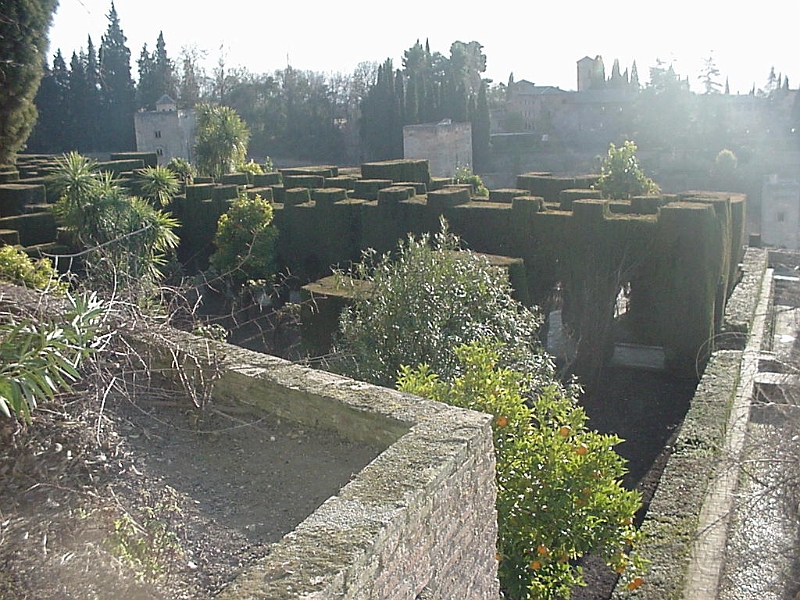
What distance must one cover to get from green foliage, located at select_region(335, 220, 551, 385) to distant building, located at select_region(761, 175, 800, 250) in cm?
2666

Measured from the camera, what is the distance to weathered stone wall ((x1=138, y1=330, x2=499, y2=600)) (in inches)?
96.4

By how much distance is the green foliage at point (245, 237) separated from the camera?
14.7 metres

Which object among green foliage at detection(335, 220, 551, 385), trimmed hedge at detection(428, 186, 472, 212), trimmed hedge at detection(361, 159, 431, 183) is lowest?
green foliage at detection(335, 220, 551, 385)

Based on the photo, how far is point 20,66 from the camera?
27.1ft

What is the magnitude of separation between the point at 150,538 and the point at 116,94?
131 ft

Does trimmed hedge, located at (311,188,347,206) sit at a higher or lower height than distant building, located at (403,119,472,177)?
lower

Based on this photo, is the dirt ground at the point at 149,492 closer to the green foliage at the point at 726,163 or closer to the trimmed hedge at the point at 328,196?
the trimmed hedge at the point at 328,196

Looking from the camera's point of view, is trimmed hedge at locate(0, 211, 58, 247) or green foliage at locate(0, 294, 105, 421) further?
trimmed hedge at locate(0, 211, 58, 247)

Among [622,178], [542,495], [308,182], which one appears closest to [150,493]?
[542,495]

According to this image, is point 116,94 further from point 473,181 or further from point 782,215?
point 782,215

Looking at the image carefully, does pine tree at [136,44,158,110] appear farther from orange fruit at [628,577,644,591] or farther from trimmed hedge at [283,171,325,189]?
orange fruit at [628,577,644,591]

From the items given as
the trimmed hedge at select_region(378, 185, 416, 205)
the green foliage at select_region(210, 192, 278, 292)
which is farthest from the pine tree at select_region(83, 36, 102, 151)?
the trimmed hedge at select_region(378, 185, 416, 205)

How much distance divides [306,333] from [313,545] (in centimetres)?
771

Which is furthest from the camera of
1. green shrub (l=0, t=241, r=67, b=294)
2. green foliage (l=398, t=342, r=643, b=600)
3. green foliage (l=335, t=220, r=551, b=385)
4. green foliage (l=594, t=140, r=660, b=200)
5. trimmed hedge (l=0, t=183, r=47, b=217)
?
trimmed hedge (l=0, t=183, r=47, b=217)
